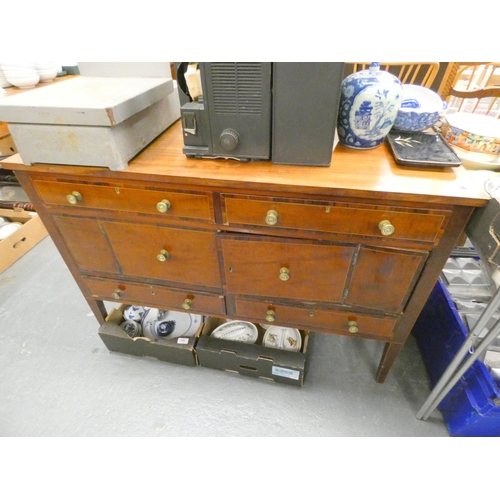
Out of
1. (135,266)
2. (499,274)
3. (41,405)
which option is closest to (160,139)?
(135,266)

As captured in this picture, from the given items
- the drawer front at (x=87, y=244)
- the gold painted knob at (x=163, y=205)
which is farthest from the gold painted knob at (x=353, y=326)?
the drawer front at (x=87, y=244)

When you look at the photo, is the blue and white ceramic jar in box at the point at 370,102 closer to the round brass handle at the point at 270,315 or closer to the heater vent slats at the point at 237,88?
the heater vent slats at the point at 237,88

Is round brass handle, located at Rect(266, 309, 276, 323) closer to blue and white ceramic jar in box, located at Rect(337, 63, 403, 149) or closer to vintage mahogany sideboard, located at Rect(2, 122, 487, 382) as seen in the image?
vintage mahogany sideboard, located at Rect(2, 122, 487, 382)

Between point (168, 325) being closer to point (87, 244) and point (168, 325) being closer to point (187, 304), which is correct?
point (187, 304)

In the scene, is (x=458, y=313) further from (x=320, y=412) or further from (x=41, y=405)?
(x=41, y=405)

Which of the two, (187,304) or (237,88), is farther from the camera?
(187,304)

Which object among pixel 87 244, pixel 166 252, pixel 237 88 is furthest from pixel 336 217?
pixel 87 244

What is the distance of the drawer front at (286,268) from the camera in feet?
2.62

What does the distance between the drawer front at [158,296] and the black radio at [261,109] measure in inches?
18.2

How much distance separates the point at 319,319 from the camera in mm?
962

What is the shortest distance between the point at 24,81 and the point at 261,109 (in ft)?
4.97

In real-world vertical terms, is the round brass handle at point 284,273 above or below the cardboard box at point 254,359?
above

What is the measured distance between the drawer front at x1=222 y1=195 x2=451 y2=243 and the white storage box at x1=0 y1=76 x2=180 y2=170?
0.29 metres

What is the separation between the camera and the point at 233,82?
66 centimetres
